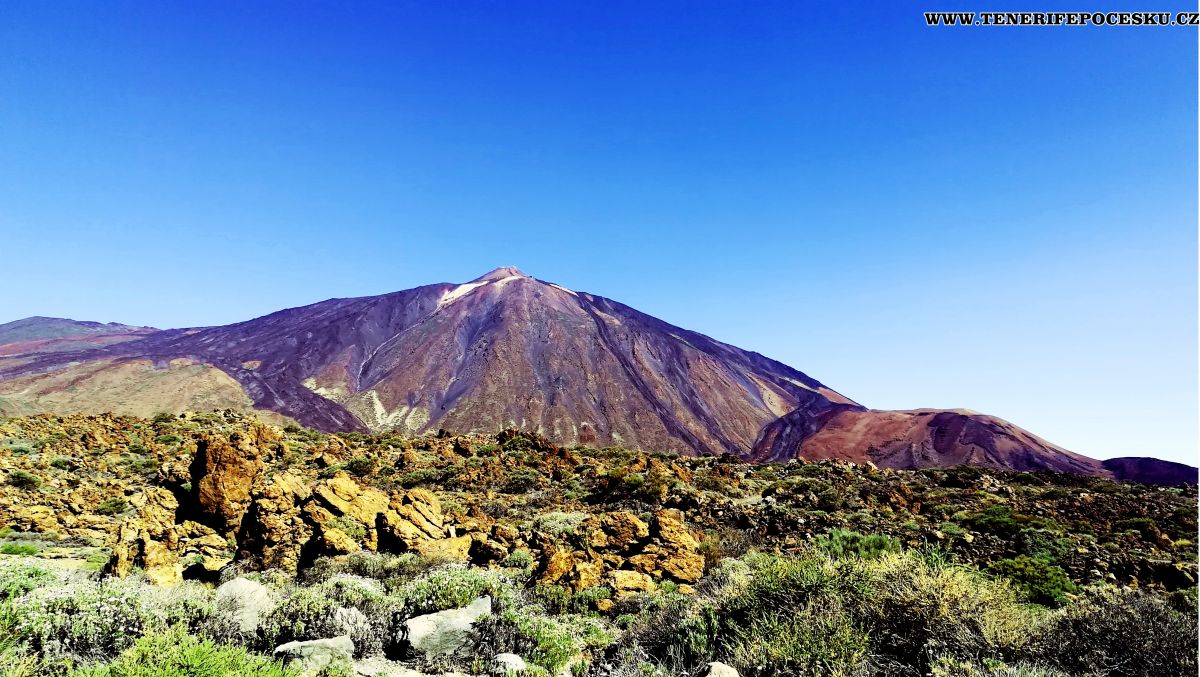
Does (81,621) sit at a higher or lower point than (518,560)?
higher

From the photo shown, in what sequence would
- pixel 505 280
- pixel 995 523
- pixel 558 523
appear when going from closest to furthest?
pixel 558 523, pixel 995 523, pixel 505 280

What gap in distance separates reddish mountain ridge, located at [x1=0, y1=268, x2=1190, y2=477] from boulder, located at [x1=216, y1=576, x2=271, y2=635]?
57.2 m

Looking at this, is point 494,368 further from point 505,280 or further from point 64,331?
point 64,331

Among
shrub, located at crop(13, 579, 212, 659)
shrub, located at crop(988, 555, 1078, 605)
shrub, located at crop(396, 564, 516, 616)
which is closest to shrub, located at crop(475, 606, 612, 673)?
shrub, located at crop(396, 564, 516, 616)

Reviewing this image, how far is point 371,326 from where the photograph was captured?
10531cm

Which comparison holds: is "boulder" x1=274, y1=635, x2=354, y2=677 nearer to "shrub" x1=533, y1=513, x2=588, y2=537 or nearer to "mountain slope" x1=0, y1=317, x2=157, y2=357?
"shrub" x1=533, y1=513, x2=588, y2=537

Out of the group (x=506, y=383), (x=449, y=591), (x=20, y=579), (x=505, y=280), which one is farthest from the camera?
(x=505, y=280)

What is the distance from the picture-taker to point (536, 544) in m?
9.75

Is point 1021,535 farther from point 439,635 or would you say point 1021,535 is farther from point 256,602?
point 256,602

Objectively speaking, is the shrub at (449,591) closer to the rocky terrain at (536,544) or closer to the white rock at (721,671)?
the rocky terrain at (536,544)

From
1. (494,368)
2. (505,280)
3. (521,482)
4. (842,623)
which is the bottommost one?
(521,482)

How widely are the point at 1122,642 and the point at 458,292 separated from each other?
419 feet

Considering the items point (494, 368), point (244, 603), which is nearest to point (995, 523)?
point (244, 603)

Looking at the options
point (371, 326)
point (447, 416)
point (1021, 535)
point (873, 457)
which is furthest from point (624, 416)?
point (1021, 535)
